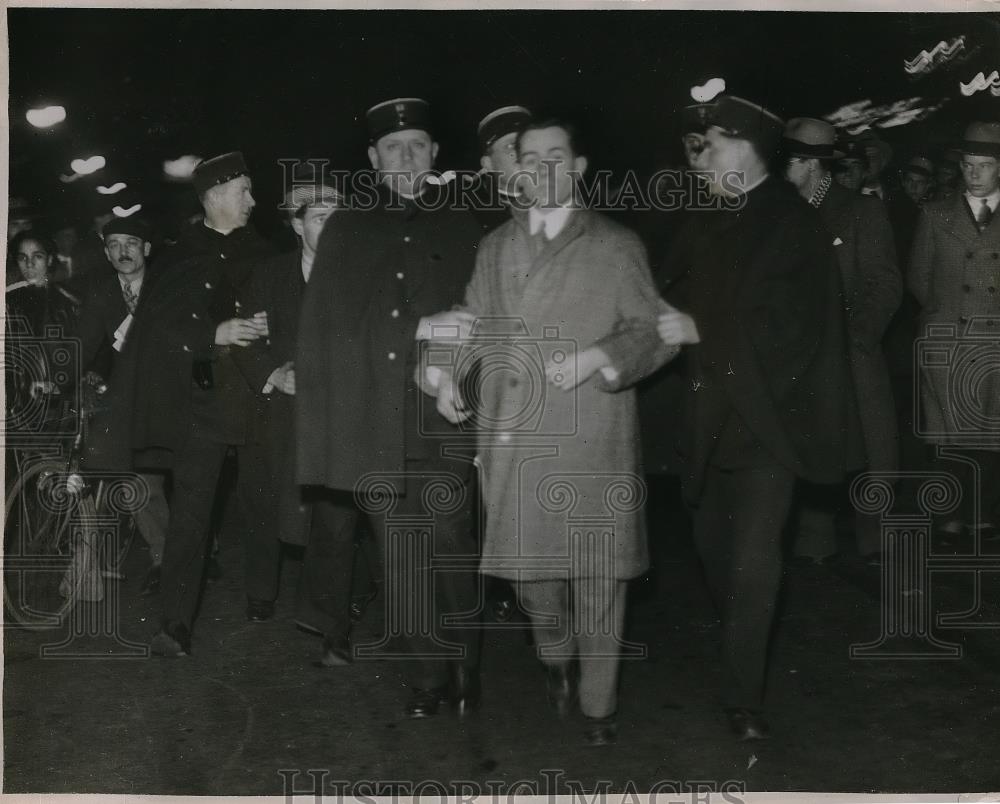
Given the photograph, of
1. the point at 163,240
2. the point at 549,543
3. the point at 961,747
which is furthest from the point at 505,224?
the point at 961,747

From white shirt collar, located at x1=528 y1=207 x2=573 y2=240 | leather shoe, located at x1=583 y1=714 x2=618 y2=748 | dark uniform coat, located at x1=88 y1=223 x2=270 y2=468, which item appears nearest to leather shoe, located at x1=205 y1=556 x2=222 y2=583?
dark uniform coat, located at x1=88 y1=223 x2=270 y2=468

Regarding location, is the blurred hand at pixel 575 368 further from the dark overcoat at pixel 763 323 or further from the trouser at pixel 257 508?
the trouser at pixel 257 508

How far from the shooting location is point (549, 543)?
4.39 meters

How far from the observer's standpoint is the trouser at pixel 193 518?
16.2 feet

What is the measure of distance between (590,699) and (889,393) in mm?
1733

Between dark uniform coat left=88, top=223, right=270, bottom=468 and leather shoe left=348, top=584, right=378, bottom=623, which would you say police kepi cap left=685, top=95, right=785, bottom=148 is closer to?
dark uniform coat left=88, top=223, right=270, bottom=468

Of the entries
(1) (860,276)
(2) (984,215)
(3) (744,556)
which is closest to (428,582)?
(3) (744,556)

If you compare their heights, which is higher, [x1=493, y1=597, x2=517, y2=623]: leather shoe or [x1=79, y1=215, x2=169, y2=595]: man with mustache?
[x1=79, y1=215, x2=169, y2=595]: man with mustache

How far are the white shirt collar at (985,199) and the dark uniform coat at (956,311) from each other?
3 cm

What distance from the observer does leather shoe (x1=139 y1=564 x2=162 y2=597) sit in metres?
5.31

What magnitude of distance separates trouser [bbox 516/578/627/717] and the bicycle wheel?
70.9 inches

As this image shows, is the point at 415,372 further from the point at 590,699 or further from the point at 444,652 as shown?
the point at 590,699

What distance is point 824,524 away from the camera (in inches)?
207

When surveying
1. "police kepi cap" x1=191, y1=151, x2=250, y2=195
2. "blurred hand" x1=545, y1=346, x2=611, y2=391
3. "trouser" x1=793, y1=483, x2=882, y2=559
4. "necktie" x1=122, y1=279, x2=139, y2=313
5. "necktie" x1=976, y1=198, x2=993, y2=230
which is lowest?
"trouser" x1=793, y1=483, x2=882, y2=559
